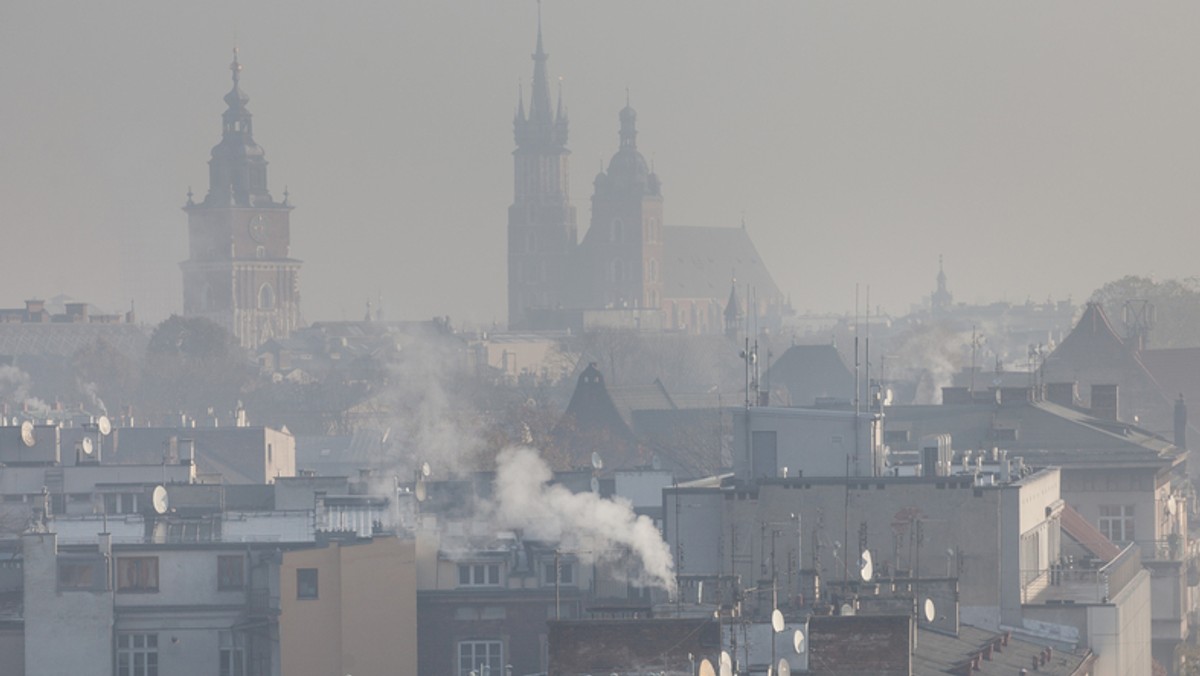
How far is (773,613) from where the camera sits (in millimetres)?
41031

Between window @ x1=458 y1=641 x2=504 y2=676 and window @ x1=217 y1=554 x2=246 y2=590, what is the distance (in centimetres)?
341

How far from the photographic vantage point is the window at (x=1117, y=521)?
75.2 meters

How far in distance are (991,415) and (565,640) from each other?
40888 millimetres

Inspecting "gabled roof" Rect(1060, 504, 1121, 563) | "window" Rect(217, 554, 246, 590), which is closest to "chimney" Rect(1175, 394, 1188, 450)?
"gabled roof" Rect(1060, 504, 1121, 563)

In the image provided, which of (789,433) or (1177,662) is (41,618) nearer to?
(789,433)

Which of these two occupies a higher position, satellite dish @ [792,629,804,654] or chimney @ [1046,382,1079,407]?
chimney @ [1046,382,1079,407]

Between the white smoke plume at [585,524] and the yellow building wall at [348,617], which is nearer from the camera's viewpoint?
the yellow building wall at [348,617]

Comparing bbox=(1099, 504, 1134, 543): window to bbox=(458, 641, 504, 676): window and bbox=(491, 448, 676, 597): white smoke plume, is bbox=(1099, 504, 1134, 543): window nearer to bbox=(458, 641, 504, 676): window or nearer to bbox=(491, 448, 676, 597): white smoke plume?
bbox=(491, 448, 676, 597): white smoke plume

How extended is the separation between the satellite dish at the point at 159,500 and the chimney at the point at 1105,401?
3241 centimetres

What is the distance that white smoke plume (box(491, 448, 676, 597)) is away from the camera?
5438 cm

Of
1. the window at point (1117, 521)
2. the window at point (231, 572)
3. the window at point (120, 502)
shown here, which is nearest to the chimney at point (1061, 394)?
the window at point (1117, 521)

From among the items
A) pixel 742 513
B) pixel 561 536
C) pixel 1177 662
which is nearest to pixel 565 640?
pixel 742 513

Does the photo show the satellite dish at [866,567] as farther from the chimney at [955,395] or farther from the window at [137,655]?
the chimney at [955,395]

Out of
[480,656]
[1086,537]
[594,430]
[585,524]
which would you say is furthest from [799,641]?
[594,430]
